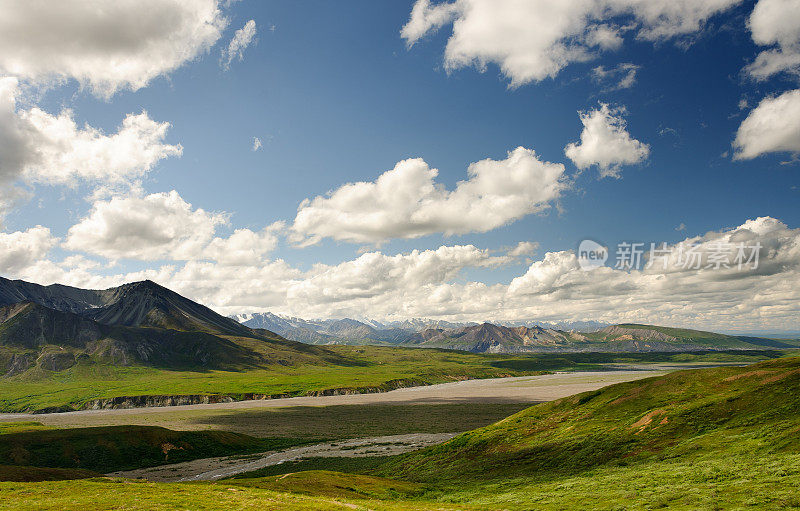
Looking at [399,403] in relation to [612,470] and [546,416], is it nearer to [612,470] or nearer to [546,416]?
[546,416]

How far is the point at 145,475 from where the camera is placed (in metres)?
77.5

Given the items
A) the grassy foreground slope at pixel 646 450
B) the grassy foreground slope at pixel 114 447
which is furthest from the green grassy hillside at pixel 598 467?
the grassy foreground slope at pixel 114 447

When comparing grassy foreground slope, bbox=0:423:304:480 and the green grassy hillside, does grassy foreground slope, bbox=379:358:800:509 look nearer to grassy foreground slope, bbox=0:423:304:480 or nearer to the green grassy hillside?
the green grassy hillside

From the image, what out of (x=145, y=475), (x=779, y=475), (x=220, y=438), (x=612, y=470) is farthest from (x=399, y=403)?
(x=779, y=475)

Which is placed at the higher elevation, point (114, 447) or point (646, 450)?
point (646, 450)

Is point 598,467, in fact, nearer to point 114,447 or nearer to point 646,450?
point 646,450

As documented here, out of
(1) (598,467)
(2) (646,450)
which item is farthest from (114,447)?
(2) (646,450)

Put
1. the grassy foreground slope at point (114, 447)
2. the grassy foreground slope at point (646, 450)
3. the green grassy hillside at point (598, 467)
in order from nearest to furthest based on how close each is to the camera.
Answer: the grassy foreground slope at point (646, 450) < the green grassy hillside at point (598, 467) < the grassy foreground slope at point (114, 447)

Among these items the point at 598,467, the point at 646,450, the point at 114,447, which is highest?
the point at 646,450

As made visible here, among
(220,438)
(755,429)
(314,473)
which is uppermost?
(755,429)

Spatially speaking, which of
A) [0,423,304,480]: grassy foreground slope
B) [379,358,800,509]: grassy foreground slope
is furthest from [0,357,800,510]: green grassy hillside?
[0,423,304,480]: grassy foreground slope

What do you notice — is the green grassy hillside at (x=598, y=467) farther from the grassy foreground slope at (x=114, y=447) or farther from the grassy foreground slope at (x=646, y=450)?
the grassy foreground slope at (x=114, y=447)

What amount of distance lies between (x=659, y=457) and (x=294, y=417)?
14234 centimetres

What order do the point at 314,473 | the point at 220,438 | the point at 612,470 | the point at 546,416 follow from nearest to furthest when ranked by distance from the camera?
the point at 612,470 → the point at 314,473 → the point at 546,416 → the point at 220,438
